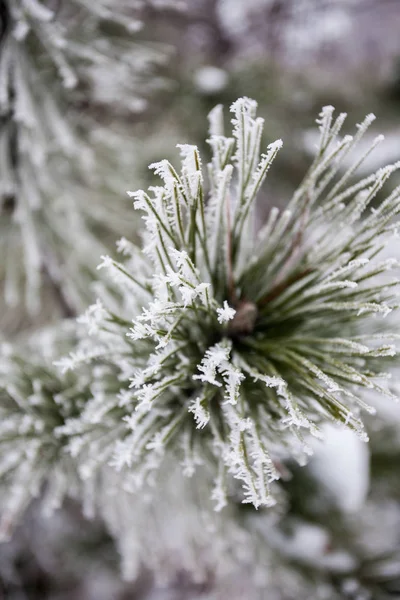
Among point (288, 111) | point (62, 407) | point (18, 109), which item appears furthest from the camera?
point (288, 111)

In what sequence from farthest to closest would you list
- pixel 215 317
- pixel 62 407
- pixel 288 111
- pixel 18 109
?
1. pixel 288 111
2. pixel 18 109
3. pixel 62 407
4. pixel 215 317

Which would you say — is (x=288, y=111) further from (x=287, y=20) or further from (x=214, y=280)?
(x=214, y=280)

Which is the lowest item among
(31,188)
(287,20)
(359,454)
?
(359,454)

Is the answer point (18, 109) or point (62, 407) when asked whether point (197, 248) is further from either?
point (18, 109)

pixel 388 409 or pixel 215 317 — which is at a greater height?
pixel 215 317

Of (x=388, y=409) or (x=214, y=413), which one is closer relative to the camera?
(x=214, y=413)

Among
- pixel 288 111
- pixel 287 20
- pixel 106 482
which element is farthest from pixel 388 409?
pixel 287 20
